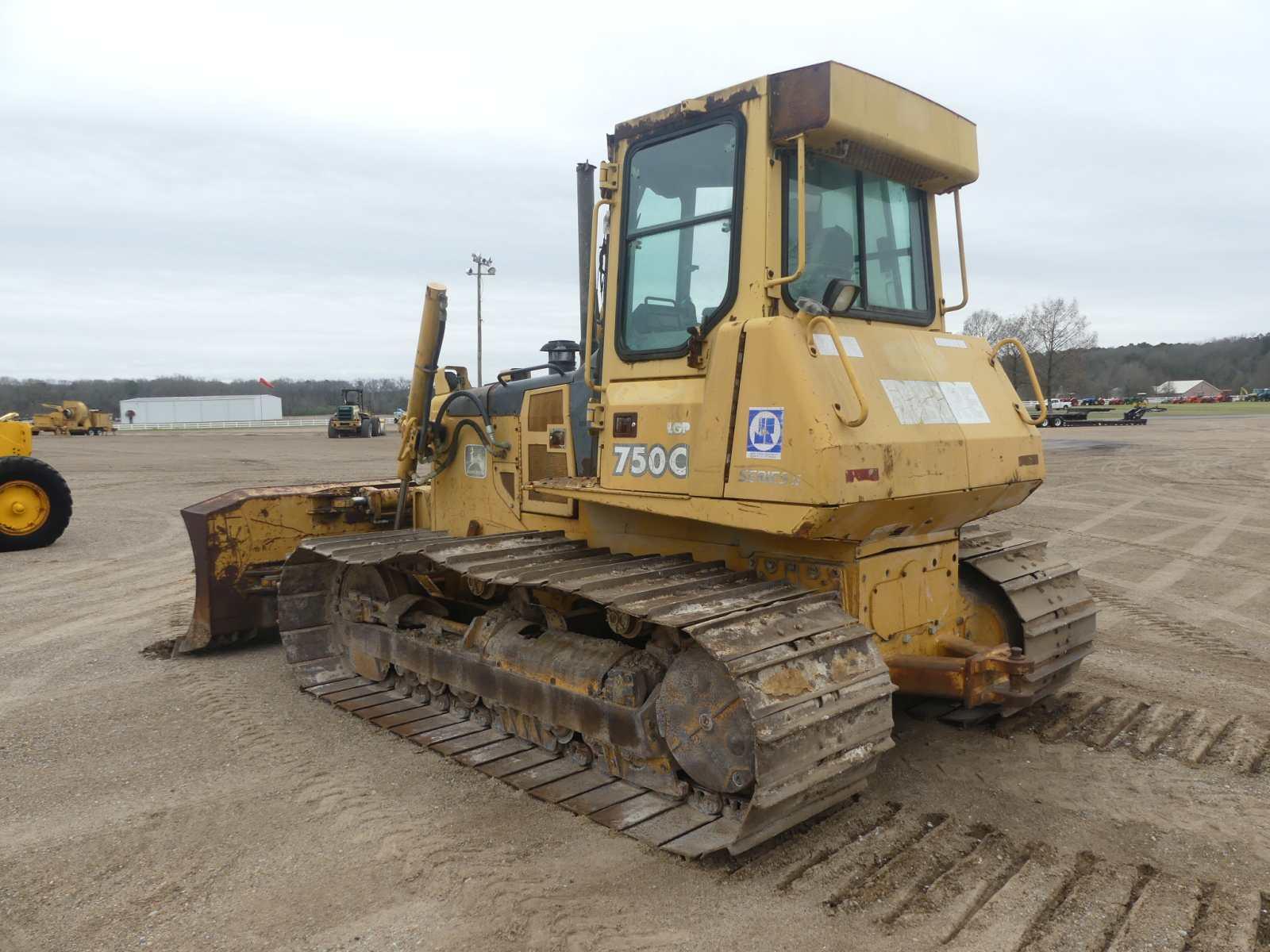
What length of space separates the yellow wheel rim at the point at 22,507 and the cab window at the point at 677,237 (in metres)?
11.3

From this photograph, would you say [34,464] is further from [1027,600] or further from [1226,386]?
[1226,386]

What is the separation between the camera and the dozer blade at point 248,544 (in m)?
7.00

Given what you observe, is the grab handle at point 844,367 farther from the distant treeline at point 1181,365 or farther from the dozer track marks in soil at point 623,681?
the distant treeline at point 1181,365

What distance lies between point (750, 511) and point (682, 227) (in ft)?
4.93

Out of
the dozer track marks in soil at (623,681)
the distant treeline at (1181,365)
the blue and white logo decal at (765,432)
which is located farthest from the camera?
the distant treeline at (1181,365)

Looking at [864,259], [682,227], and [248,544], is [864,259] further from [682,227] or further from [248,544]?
[248,544]

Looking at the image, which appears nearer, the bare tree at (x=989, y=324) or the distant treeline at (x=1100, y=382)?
the bare tree at (x=989, y=324)

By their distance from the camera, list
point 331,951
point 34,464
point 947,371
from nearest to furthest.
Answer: point 331,951 → point 947,371 → point 34,464

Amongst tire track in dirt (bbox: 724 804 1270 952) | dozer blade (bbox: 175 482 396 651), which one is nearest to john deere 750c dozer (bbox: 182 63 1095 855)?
tire track in dirt (bbox: 724 804 1270 952)

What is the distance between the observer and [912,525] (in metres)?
4.34

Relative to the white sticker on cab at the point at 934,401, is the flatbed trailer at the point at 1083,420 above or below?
below

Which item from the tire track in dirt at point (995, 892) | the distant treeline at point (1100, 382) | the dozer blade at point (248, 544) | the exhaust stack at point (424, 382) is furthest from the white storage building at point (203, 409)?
the tire track in dirt at point (995, 892)

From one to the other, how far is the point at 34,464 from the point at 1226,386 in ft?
353

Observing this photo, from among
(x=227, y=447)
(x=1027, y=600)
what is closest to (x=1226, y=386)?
(x=227, y=447)
